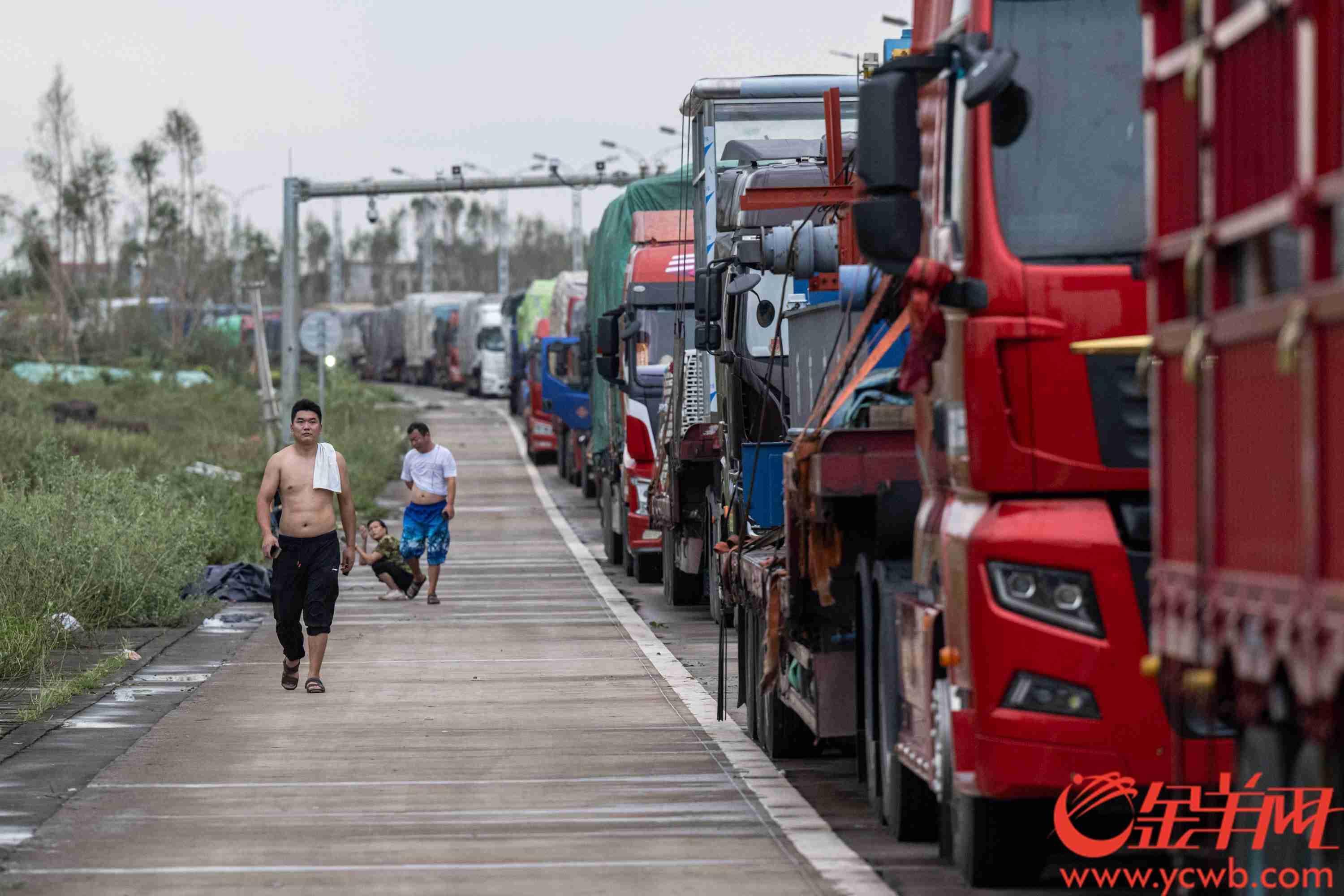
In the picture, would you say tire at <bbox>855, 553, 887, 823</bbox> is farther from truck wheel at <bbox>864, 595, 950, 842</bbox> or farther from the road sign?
the road sign

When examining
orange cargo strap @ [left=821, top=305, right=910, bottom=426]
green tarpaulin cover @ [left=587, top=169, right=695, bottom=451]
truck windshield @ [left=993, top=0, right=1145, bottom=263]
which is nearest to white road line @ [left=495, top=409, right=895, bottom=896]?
orange cargo strap @ [left=821, top=305, right=910, bottom=426]

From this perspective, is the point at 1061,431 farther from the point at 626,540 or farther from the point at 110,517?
the point at 626,540

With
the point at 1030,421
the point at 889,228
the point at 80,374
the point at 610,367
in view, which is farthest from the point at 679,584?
the point at 80,374

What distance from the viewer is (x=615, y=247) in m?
28.1

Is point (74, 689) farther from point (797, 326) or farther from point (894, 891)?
point (894, 891)

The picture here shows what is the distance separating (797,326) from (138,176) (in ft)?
246

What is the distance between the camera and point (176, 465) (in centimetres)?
3409

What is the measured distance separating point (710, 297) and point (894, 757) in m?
8.87

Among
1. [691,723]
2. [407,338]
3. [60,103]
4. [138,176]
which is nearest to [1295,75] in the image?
[691,723]

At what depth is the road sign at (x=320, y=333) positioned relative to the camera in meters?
37.3

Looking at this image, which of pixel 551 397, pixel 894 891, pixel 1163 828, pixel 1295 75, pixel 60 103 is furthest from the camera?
pixel 60 103

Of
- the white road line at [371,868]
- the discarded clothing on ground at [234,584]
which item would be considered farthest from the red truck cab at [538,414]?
the white road line at [371,868]

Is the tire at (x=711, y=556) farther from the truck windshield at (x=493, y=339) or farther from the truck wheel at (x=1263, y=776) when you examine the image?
the truck windshield at (x=493, y=339)

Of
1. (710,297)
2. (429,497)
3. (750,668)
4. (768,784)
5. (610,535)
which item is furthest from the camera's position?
(610,535)
